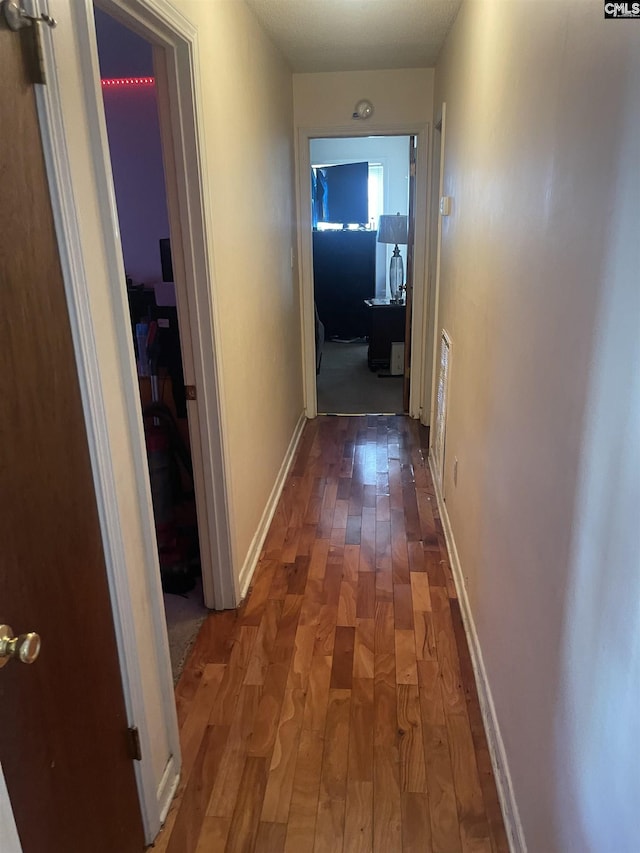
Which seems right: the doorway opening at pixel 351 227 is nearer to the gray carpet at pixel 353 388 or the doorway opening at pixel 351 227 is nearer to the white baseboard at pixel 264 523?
the gray carpet at pixel 353 388

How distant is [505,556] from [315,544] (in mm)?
1450

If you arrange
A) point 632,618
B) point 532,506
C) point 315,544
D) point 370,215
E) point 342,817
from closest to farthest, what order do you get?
1. point 632,618
2. point 532,506
3. point 342,817
4. point 315,544
5. point 370,215

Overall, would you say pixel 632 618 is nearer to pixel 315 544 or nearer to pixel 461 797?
pixel 461 797

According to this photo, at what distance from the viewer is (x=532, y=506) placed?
4.69 ft

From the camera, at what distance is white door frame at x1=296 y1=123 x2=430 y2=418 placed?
4.27 m

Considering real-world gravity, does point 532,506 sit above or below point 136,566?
above

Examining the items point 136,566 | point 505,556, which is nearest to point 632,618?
point 505,556

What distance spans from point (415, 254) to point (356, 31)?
159 cm

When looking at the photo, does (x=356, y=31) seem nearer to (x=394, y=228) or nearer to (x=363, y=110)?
(x=363, y=110)

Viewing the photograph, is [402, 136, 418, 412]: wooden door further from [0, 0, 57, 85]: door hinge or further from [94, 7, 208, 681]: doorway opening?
[0, 0, 57, 85]: door hinge

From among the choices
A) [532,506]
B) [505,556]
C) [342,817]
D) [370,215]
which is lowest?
[342,817]

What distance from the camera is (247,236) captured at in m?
2.75

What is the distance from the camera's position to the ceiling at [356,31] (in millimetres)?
2842

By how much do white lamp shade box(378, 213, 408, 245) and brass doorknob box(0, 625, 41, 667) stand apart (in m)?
5.49
